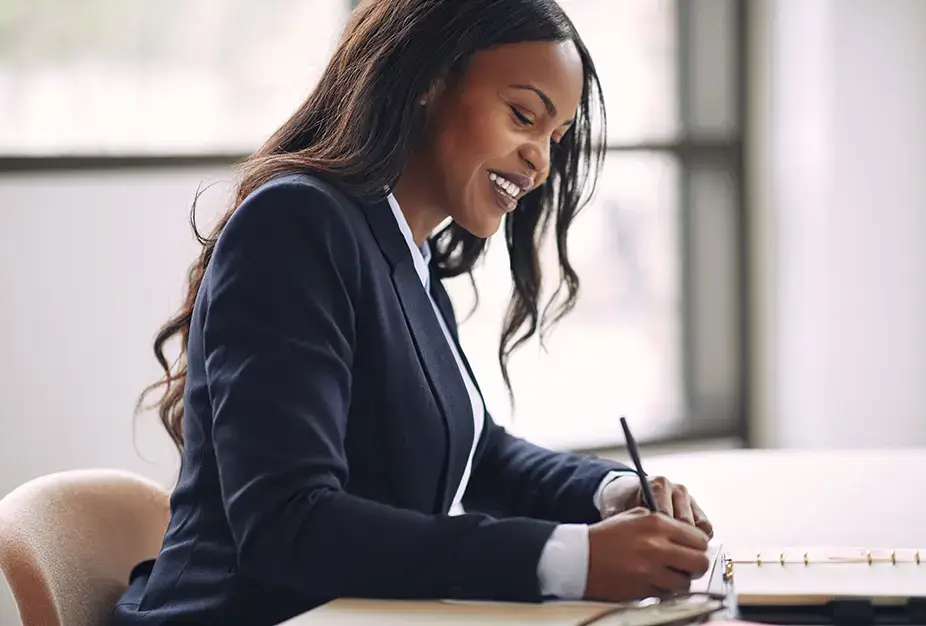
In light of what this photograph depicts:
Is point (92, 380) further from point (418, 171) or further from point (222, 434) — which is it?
point (222, 434)

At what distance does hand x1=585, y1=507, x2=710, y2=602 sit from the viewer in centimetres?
106

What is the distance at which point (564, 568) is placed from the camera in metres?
1.08

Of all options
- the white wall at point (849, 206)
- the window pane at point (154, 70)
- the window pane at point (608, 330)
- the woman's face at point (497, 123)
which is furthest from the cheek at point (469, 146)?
the white wall at point (849, 206)

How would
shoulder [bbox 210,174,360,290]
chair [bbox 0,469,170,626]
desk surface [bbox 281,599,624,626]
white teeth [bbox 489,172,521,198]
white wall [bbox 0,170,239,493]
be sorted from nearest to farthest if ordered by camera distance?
desk surface [bbox 281,599,624,626]
shoulder [bbox 210,174,360,290]
chair [bbox 0,469,170,626]
white teeth [bbox 489,172,521,198]
white wall [bbox 0,170,239,493]

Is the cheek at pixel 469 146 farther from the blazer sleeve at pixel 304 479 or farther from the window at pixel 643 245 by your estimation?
the window at pixel 643 245

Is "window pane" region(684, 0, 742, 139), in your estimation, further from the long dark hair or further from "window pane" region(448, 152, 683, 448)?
the long dark hair

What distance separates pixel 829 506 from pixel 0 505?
1103mm

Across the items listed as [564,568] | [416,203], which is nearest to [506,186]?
[416,203]

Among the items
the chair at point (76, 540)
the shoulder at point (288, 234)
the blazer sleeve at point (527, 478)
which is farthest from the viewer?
the blazer sleeve at point (527, 478)

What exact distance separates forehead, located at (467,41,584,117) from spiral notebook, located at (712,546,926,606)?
0.58 meters

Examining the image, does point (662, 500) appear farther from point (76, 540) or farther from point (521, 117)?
point (76, 540)

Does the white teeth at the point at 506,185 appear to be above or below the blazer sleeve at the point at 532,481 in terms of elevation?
above

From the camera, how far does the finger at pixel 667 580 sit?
3.46ft

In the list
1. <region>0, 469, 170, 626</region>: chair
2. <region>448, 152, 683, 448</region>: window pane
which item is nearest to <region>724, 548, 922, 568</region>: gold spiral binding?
<region>0, 469, 170, 626</region>: chair
